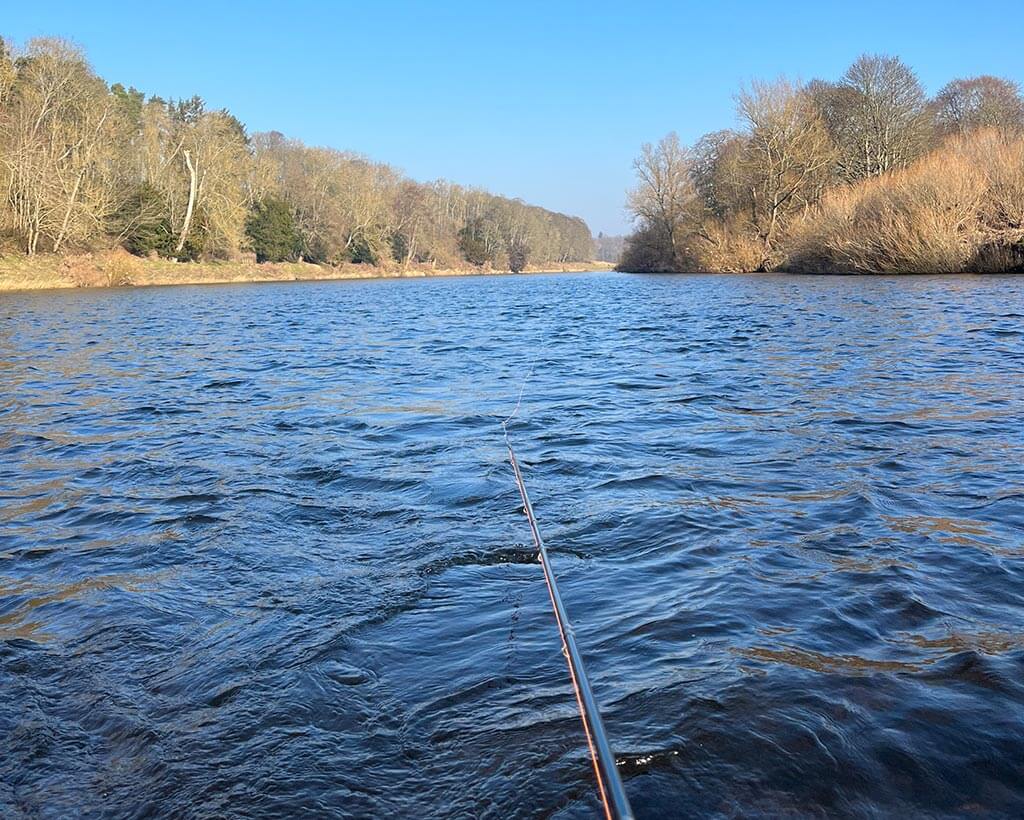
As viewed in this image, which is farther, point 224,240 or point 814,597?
point 224,240

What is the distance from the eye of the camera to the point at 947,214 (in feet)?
85.4

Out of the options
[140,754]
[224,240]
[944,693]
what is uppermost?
[224,240]

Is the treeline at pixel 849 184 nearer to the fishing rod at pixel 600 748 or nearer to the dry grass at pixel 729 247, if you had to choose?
the dry grass at pixel 729 247

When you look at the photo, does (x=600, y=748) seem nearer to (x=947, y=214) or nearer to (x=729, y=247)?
(x=947, y=214)

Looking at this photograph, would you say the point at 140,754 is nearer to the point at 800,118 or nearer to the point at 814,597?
the point at 814,597

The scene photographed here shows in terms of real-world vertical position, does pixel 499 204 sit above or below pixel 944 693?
above

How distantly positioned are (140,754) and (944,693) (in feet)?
9.40

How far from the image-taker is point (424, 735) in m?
2.73

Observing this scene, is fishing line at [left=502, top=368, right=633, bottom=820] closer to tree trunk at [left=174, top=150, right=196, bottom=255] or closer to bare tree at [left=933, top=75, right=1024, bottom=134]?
tree trunk at [left=174, top=150, right=196, bottom=255]

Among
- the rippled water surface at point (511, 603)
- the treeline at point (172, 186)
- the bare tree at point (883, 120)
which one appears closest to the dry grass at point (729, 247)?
the bare tree at point (883, 120)

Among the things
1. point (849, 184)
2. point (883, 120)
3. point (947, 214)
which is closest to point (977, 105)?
point (883, 120)

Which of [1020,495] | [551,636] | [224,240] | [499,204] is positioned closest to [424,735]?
[551,636]

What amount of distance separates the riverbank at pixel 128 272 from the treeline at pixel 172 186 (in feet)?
3.88

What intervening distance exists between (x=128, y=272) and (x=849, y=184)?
44.2 m
